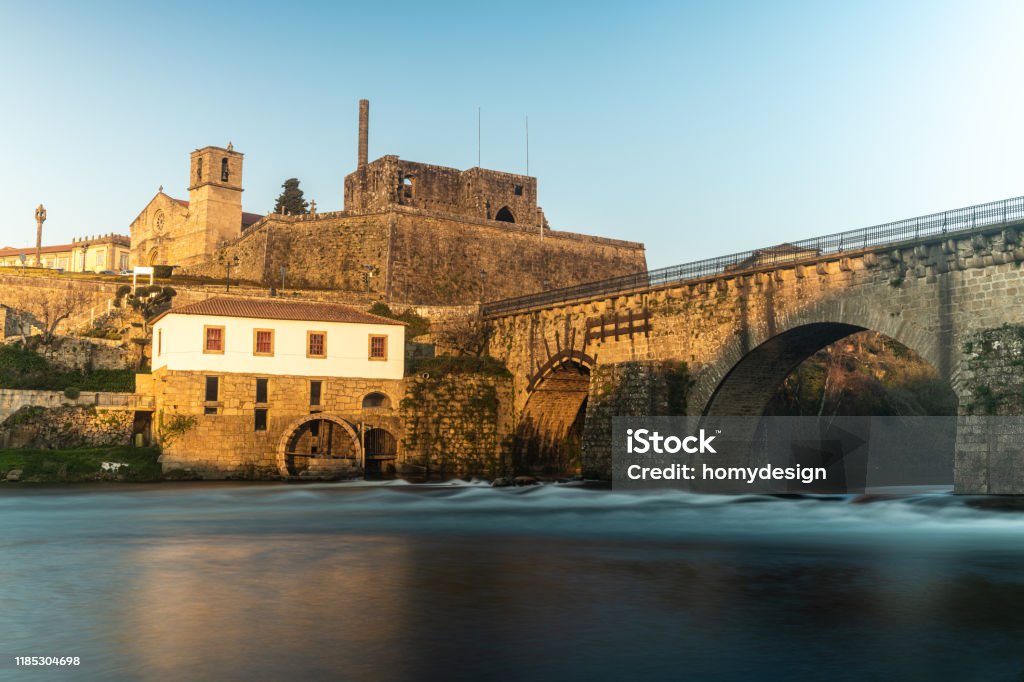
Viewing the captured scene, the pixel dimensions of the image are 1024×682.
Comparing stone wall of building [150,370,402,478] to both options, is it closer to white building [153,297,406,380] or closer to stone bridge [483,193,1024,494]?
white building [153,297,406,380]

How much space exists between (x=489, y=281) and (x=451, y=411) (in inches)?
828

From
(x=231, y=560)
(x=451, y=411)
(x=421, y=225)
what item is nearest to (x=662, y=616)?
(x=231, y=560)

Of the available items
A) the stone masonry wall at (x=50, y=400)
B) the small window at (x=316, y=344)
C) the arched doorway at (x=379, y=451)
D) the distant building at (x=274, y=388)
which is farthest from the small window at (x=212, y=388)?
the arched doorway at (x=379, y=451)

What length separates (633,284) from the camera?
42.8 metres

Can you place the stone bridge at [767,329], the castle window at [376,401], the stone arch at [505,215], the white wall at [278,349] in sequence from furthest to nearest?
the stone arch at [505,215]
the castle window at [376,401]
the white wall at [278,349]
the stone bridge at [767,329]

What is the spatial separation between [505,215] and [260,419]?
114 feet

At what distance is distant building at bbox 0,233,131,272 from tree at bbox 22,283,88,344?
54.8 meters

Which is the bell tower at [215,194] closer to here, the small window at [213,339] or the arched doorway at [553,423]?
the small window at [213,339]

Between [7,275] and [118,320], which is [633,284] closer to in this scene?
[118,320]

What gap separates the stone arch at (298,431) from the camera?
4312 centimetres

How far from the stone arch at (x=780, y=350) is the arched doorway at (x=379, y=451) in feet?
50.4

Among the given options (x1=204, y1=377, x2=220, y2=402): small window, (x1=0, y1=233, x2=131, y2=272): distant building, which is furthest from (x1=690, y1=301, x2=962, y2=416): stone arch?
(x1=0, y1=233, x2=131, y2=272): distant building

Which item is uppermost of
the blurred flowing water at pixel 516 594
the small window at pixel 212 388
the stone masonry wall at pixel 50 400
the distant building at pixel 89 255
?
the distant building at pixel 89 255

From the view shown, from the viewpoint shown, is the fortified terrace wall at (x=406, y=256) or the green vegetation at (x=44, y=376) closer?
the green vegetation at (x=44, y=376)
